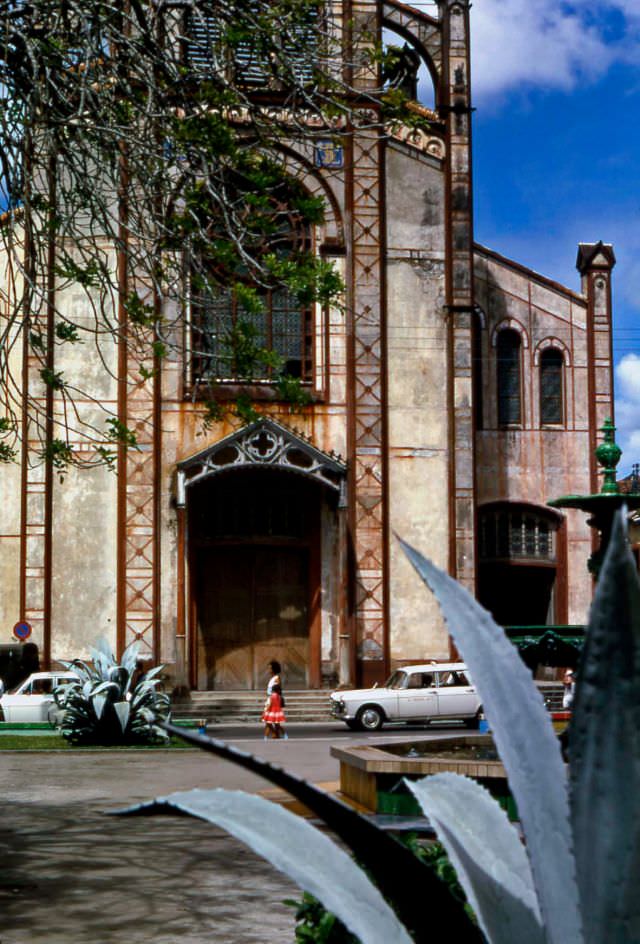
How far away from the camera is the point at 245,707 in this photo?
29.9 m

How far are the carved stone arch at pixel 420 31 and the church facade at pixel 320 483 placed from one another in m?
0.07

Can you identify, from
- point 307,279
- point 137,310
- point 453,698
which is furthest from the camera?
point 453,698

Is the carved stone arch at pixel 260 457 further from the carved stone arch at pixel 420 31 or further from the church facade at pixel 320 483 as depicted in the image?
the carved stone arch at pixel 420 31

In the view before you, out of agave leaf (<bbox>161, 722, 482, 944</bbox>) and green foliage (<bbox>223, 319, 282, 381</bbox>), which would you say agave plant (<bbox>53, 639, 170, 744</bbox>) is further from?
agave leaf (<bbox>161, 722, 482, 944</bbox>)

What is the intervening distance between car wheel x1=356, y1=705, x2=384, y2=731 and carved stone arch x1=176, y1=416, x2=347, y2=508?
4996 millimetres

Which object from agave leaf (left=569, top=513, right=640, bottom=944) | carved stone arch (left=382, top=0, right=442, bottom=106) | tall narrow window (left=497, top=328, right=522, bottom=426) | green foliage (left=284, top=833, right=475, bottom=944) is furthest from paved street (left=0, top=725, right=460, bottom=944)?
carved stone arch (left=382, top=0, right=442, bottom=106)

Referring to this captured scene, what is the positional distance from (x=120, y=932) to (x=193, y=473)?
23125 millimetres

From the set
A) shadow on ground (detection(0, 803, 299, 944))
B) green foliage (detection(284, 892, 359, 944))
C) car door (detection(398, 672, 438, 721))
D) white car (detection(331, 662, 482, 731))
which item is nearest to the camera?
green foliage (detection(284, 892, 359, 944))

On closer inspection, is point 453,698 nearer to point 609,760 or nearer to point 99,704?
point 99,704

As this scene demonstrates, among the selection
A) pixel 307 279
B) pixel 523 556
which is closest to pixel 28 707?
pixel 523 556

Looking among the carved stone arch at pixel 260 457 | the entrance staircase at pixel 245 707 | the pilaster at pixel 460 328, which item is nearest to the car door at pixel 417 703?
the entrance staircase at pixel 245 707

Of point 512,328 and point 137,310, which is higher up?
point 512,328

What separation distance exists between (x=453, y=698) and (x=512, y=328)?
34.9ft

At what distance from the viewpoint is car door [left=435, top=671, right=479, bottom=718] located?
93.2 ft
